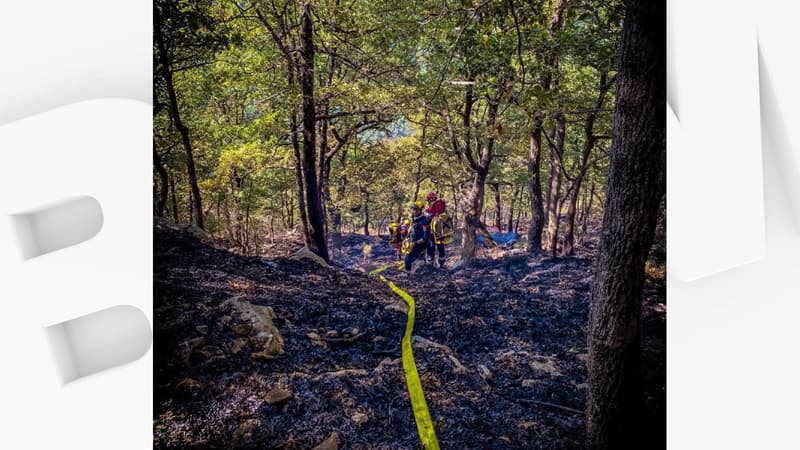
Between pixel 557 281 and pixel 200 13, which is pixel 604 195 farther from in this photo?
pixel 200 13

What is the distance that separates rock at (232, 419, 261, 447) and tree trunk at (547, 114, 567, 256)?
141cm

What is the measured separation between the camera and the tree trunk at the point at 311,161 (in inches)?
62.2

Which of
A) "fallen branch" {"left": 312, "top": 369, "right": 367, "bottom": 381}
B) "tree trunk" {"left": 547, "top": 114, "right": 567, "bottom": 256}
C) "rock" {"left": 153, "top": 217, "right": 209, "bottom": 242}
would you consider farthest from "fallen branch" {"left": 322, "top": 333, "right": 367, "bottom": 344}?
"tree trunk" {"left": 547, "top": 114, "right": 567, "bottom": 256}

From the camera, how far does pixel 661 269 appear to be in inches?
57.3

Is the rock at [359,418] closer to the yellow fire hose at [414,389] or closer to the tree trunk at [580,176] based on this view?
the yellow fire hose at [414,389]

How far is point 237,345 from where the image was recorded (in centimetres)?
153

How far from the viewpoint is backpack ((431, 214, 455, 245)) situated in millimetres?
1560

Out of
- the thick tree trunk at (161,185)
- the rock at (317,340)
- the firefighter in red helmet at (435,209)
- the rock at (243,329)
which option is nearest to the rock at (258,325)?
the rock at (243,329)

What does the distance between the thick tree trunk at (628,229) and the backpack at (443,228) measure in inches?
23.9
